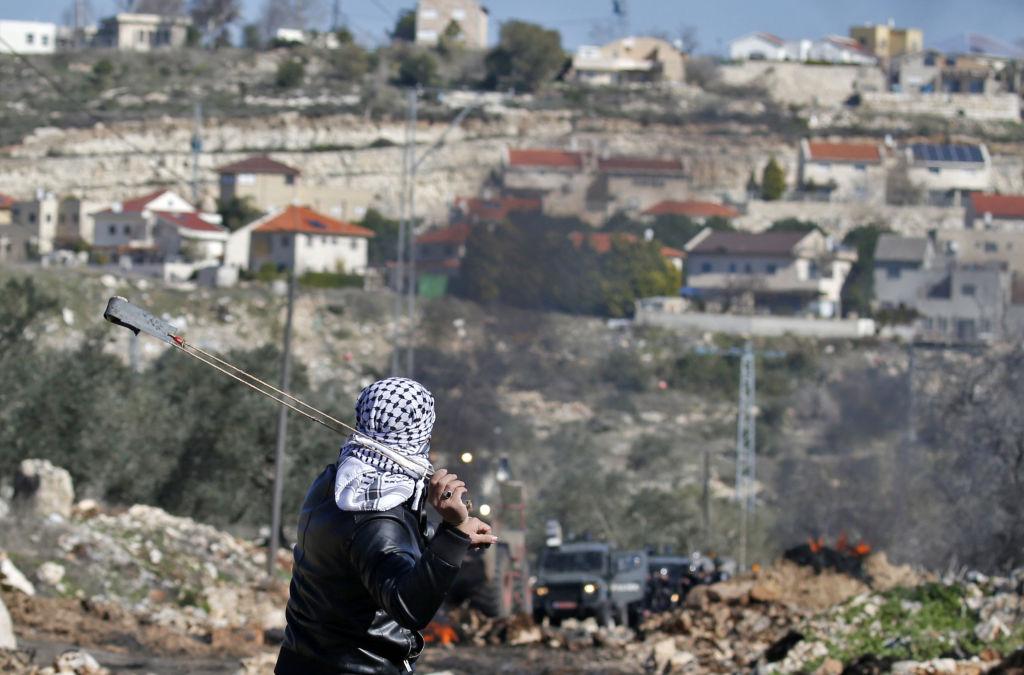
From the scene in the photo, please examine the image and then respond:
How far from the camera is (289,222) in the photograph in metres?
89.8

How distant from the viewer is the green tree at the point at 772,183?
110 metres

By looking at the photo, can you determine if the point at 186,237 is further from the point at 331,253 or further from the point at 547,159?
the point at 547,159

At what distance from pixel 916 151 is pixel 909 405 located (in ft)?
171

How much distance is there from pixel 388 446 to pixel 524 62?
12247 centimetres

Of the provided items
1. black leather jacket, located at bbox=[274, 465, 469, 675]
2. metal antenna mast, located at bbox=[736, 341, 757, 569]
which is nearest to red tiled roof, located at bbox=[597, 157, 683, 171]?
metal antenna mast, located at bbox=[736, 341, 757, 569]

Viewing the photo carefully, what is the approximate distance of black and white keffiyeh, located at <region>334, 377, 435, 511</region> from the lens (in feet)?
18.5

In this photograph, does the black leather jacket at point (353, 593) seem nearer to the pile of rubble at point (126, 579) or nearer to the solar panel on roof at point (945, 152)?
the pile of rubble at point (126, 579)

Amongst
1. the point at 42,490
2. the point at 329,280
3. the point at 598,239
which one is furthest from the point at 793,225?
the point at 42,490

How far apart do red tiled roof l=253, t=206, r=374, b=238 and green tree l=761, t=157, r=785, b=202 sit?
83.5ft

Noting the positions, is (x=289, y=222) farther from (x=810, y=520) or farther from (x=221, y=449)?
(x=221, y=449)

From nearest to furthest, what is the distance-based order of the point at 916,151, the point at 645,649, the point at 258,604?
the point at 645,649 → the point at 258,604 → the point at 916,151

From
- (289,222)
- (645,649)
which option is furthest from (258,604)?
(289,222)

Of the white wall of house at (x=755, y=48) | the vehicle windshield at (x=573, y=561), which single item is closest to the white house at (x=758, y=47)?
the white wall of house at (x=755, y=48)

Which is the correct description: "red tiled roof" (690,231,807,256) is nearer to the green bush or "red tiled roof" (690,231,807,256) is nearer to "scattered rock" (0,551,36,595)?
the green bush
